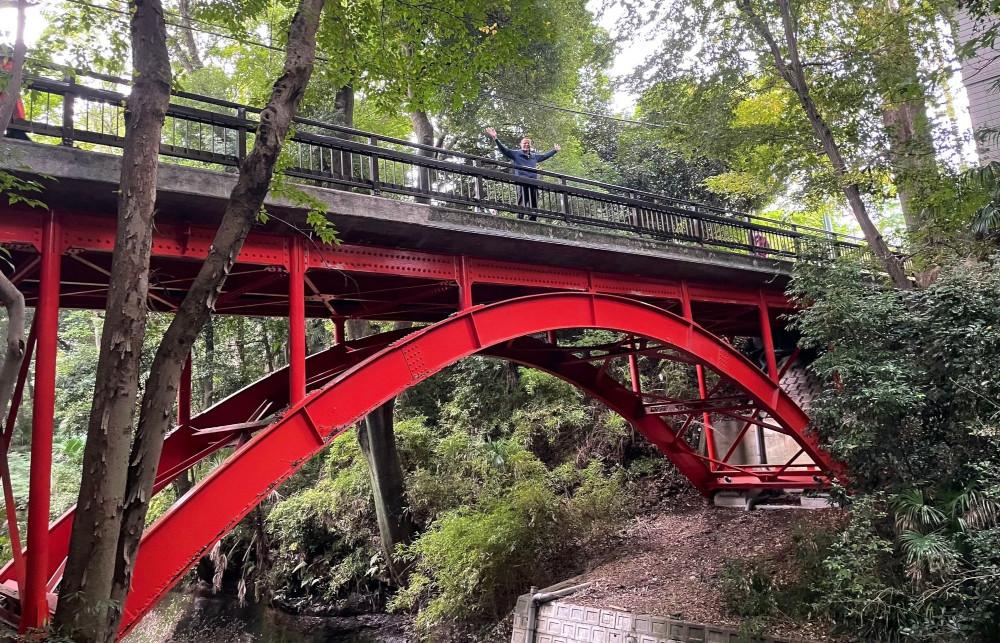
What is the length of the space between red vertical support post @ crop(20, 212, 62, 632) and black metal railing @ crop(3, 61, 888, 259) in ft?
5.33

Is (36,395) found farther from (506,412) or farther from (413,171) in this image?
(506,412)

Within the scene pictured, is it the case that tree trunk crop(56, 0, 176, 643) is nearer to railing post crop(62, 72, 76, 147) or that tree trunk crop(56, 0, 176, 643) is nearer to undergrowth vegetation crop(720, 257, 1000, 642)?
railing post crop(62, 72, 76, 147)

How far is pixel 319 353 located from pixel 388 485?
4.22 m

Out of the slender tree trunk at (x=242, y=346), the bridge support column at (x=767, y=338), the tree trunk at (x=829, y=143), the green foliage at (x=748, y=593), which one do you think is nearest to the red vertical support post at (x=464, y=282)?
the green foliage at (x=748, y=593)

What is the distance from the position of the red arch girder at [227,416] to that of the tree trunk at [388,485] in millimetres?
2894

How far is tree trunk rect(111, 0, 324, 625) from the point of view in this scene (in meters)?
3.74

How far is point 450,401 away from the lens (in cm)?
1644

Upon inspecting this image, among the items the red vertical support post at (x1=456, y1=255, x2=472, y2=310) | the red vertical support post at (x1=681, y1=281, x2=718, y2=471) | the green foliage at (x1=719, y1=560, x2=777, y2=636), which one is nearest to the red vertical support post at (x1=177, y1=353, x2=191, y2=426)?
the red vertical support post at (x1=456, y1=255, x2=472, y2=310)

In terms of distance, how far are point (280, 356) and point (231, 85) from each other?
7.57m

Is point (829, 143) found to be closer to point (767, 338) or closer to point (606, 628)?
point (767, 338)

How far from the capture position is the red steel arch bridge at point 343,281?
16.6 ft

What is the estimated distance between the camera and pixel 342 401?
6.29 meters

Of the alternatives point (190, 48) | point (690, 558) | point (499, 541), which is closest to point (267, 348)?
point (190, 48)

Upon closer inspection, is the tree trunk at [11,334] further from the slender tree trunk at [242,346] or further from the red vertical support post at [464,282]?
the slender tree trunk at [242,346]
